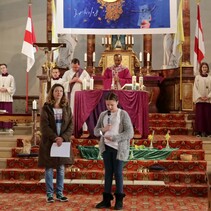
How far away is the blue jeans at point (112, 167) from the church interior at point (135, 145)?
363 mm

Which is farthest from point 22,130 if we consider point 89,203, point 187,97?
point 89,203

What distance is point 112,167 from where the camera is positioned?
19.2 feet

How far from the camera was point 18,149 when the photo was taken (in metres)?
8.31

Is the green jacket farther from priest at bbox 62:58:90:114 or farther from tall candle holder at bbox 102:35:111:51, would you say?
tall candle holder at bbox 102:35:111:51

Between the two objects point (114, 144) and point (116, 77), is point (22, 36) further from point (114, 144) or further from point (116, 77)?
point (114, 144)

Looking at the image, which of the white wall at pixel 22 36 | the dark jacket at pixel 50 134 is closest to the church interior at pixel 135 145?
the white wall at pixel 22 36

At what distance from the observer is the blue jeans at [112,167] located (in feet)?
18.9

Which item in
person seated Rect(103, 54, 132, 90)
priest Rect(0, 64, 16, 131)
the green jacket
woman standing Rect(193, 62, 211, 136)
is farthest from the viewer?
priest Rect(0, 64, 16, 131)

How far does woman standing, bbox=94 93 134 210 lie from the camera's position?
5.76 metres

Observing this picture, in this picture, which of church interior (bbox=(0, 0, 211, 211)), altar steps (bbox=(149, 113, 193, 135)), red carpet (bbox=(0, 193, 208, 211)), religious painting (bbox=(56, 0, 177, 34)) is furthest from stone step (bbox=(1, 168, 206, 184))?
religious painting (bbox=(56, 0, 177, 34))

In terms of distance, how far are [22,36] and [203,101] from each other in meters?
7.39

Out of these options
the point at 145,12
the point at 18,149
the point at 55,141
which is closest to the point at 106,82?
the point at 145,12

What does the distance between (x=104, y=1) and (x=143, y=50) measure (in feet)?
13.8

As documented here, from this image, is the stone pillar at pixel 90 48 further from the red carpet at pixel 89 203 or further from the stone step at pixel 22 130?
the red carpet at pixel 89 203
